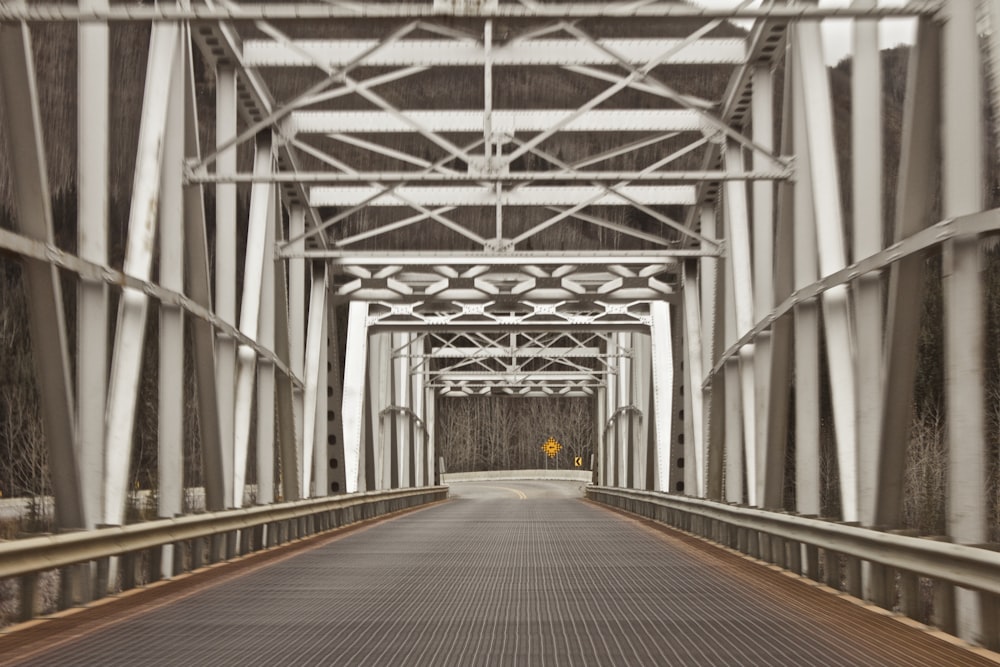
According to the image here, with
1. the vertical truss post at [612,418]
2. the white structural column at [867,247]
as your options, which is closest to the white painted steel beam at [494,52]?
the white structural column at [867,247]

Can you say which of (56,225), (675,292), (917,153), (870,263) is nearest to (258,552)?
(870,263)

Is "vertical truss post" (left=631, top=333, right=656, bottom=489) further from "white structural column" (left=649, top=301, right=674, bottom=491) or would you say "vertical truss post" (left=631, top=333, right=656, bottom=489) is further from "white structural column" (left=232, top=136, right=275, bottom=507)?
"white structural column" (left=232, top=136, right=275, bottom=507)

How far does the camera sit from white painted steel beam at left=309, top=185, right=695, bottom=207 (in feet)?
75.5

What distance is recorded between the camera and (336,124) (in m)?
22.4

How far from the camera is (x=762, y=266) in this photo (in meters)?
17.1

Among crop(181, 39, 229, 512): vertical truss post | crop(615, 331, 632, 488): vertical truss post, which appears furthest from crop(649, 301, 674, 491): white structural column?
crop(181, 39, 229, 512): vertical truss post

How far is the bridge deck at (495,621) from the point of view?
7.06 meters

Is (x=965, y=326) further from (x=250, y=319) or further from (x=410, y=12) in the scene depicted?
(x=250, y=319)

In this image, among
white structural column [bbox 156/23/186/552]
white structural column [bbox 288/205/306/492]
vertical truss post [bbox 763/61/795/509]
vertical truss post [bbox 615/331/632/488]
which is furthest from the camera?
→ vertical truss post [bbox 615/331/632/488]

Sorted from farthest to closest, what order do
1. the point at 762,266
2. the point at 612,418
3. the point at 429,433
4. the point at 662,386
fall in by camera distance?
1. the point at 429,433
2. the point at 612,418
3. the point at 662,386
4. the point at 762,266

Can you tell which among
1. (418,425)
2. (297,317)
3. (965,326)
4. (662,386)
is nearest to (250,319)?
(297,317)

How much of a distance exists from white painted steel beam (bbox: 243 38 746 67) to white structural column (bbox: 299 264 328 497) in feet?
23.0

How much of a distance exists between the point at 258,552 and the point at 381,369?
26156mm

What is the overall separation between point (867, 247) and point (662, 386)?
2184 cm
